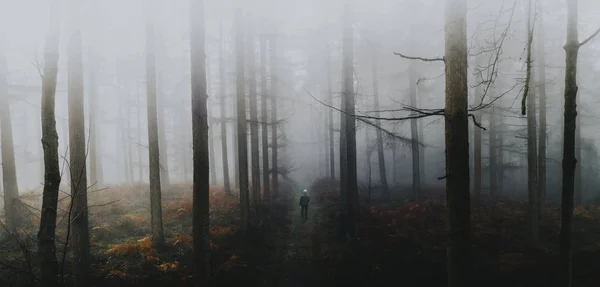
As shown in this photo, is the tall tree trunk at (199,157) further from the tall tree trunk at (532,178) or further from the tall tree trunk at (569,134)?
the tall tree trunk at (532,178)

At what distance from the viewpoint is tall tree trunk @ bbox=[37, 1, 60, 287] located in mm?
3787

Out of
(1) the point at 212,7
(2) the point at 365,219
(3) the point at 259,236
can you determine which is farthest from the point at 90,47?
(2) the point at 365,219

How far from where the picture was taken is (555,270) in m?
10.5

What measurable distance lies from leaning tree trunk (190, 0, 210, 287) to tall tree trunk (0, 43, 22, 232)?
9.51 meters

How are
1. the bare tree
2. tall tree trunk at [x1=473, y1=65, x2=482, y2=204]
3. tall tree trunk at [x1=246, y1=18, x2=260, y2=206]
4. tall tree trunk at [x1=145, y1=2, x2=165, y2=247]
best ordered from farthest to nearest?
tall tree trunk at [x1=473, y1=65, x2=482, y2=204] < tall tree trunk at [x1=246, y1=18, x2=260, y2=206] < tall tree trunk at [x1=145, y1=2, x2=165, y2=247] < the bare tree

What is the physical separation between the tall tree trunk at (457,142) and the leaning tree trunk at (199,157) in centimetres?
529

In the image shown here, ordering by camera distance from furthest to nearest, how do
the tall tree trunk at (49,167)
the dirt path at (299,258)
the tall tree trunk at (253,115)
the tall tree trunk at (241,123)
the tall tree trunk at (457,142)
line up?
the tall tree trunk at (253,115)
the tall tree trunk at (241,123)
the dirt path at (299,258)
the tall tree trunk at (457,142)
the tall tree trunk at (49,167)

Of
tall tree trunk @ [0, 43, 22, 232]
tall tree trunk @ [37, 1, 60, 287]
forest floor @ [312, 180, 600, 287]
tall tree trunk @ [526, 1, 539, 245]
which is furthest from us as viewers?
tall tree trunk @ [526, 1, 539, 245]

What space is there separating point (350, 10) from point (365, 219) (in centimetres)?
966

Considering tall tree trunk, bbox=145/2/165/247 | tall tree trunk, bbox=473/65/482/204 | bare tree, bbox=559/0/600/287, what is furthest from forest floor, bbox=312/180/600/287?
tall tree trunk, bbox=145/2/165/247

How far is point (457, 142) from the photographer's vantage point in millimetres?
5184

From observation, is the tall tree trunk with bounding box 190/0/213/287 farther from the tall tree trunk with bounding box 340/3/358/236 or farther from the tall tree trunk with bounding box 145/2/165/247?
the tall tree trunk with bounding box 340/3/358/236

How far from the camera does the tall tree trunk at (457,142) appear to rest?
5145mm

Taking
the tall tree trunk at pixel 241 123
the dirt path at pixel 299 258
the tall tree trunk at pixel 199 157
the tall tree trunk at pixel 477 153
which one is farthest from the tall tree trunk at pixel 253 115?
the tall tree trunk at pixel 477 153
